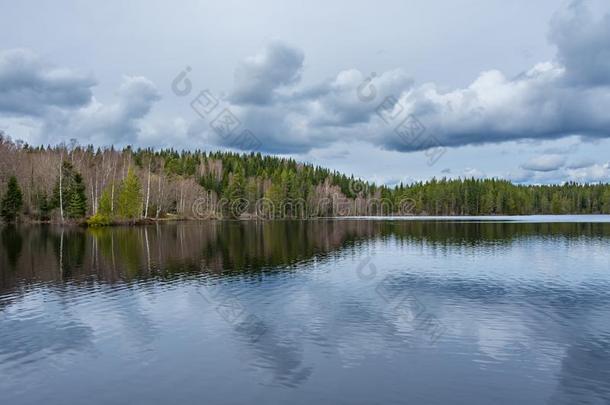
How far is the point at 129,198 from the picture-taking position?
378ft

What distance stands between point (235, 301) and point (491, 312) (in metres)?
15.9

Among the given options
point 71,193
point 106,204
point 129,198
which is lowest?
point 106,204

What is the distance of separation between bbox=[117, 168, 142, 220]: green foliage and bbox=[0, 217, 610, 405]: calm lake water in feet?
234

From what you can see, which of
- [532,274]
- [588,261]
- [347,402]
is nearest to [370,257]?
[532,274]

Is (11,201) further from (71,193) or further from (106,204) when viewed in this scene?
(106,204)

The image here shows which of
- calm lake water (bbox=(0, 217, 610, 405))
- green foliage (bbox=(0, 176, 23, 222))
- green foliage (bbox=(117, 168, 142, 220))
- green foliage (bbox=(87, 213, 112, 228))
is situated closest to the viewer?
calm lake water (bbox=(0, 217, 610, 405))

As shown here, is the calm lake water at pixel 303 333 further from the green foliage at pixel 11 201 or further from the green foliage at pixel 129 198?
the green foliage at pixel 11 201

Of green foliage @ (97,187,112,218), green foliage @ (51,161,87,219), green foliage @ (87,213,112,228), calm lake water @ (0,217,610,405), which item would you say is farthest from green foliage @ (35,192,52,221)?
calm lake water @ (0,217,610,405)

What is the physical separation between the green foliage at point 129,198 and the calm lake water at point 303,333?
234 ft

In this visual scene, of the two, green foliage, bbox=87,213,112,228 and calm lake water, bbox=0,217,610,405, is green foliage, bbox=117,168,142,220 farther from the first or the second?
calm lake water, bbox=0,217,610,405

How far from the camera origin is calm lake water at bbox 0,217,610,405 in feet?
53.5

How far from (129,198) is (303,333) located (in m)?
103

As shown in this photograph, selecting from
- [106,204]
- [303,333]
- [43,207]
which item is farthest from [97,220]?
[303,333]

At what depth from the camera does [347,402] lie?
1523 cm
